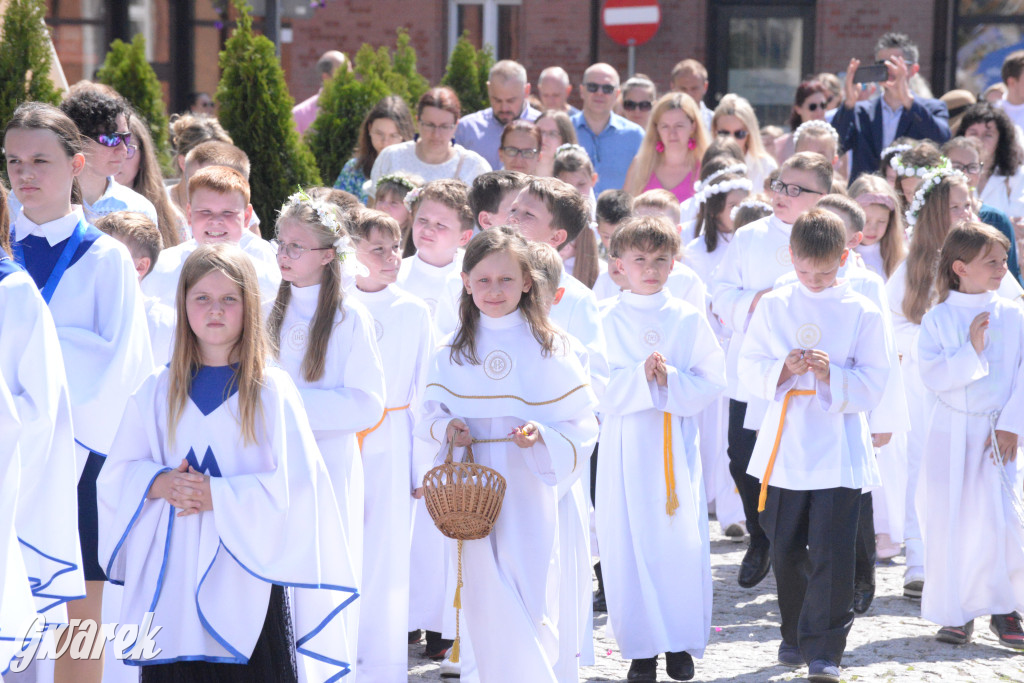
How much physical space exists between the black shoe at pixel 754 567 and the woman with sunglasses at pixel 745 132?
10.8 ft

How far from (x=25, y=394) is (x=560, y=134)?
234 inches

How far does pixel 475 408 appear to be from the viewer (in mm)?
4551

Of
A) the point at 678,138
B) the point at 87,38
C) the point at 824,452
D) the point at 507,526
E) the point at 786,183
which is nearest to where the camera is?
the point at 507,526

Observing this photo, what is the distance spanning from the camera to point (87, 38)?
55.9 ft

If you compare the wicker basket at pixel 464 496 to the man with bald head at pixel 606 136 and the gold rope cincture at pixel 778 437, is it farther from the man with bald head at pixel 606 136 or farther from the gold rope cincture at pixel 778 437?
the man with bald head at pixel 606 136

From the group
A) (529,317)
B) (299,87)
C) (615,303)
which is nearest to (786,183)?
(615,303)

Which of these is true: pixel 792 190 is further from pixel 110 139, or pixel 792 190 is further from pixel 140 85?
pixel 140 85

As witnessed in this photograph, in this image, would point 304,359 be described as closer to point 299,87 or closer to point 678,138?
point 678,138

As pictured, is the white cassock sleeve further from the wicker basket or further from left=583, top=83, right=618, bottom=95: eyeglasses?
left=583, top=83, right=618, bottom=95: eyeglasses

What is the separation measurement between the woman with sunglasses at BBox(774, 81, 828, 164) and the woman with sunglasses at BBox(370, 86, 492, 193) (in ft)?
11.6

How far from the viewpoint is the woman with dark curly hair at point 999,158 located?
9117mm

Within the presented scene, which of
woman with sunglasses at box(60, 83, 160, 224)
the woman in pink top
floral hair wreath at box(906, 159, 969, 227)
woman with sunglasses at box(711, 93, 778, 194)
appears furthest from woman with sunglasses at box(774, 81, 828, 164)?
woman with sunglasses at box(60, 83, 160, 224)

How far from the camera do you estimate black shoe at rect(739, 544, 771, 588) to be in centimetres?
687

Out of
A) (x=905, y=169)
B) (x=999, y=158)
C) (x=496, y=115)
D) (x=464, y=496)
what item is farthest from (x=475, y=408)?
(x=999, y=158)
